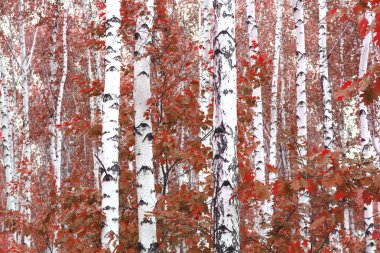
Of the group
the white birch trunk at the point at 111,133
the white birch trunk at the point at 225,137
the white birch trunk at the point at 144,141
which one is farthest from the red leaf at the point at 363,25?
the white birch trunk at the point at 111,133

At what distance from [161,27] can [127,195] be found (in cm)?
253

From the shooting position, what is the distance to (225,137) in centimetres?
390

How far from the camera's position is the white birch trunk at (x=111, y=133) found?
5301 mm

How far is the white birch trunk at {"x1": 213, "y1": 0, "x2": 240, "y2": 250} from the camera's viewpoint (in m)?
3.77

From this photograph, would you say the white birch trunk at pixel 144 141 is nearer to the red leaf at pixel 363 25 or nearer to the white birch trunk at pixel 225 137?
the white birch trunk at pixel 225 137

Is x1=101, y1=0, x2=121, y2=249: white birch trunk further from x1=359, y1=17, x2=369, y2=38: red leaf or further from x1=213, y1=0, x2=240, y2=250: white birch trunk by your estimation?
x1=359, y1=17, x2=369, y2=38: red leaf

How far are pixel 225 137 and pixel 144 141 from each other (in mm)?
1927

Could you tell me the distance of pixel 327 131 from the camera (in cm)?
925

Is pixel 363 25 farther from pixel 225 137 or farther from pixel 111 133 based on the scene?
pixel 111 133

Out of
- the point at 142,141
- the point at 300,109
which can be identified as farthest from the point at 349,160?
the point at 300,109

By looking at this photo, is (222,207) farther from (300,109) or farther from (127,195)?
(300,109)

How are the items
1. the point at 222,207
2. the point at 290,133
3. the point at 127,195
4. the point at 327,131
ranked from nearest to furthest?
the point at 222,207
the point at 290,133
the point at 127,195
the point at 327,131

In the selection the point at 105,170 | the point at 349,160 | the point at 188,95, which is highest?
the point at 188,95

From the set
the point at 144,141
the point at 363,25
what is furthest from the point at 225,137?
the point at 144,141
